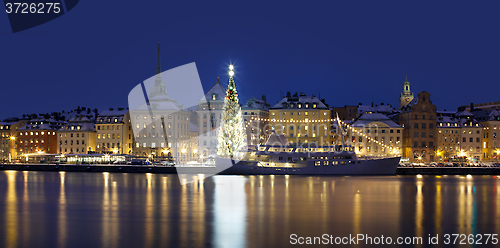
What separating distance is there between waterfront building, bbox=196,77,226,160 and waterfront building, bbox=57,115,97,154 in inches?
863

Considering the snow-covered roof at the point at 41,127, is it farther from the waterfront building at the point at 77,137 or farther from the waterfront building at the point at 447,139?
the waterfront building at the point at 447,139

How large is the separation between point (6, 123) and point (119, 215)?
307 feet

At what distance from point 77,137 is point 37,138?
415 inches

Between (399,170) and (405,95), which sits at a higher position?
(405,95)

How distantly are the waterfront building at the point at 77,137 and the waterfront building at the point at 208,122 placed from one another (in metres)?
21.9

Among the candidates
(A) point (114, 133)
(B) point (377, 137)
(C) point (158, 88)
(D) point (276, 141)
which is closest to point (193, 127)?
(C) point (158, 88)

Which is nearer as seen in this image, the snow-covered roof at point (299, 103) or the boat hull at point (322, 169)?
the boat hull at point (322, 169)

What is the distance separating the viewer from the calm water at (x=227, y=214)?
2439 centimetres

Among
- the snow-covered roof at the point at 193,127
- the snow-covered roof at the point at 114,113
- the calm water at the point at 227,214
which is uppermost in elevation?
the snow-covered roof at the point at 114,113

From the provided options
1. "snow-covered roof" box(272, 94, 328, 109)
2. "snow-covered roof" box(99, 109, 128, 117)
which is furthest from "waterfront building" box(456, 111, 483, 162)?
"snow-covered roof" box(99, 109, 128, 117)

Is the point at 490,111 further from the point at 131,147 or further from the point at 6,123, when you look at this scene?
the point at 6,123

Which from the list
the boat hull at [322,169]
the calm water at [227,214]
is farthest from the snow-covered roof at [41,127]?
the calm water at [227,214]

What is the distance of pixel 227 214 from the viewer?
31578 mm

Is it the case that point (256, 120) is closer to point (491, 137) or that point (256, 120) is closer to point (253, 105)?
point (253, 105)
